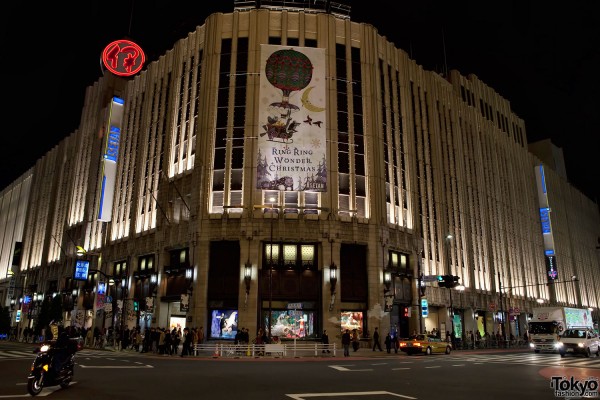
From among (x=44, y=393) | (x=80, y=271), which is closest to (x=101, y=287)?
(x=80, y=271)

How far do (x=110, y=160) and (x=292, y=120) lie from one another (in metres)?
27.1

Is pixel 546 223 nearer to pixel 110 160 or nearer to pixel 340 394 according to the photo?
pixel 110 160

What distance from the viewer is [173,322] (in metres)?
41.9

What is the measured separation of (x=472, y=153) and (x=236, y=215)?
4129 cm

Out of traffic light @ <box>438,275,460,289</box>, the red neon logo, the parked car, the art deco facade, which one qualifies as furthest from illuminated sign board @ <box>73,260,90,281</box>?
the parked car

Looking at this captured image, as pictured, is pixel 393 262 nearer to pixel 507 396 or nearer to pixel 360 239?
pixel 360 239

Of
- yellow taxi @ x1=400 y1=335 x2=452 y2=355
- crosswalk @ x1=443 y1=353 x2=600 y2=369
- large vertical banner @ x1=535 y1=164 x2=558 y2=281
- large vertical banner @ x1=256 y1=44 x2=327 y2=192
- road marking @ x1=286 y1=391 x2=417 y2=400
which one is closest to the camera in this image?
road marking @ x1=286 y1=391 x2=417 y2=400

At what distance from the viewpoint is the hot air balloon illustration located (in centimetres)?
4094

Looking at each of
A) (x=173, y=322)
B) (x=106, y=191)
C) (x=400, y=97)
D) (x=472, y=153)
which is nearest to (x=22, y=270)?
(x=106, y=191)

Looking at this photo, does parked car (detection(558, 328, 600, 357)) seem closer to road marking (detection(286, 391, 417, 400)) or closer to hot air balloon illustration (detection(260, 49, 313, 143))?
road marking (detection(286, 391, 417, 400))

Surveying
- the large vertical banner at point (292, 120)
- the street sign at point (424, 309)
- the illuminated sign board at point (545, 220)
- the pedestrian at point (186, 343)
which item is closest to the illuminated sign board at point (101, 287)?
the pedestrian at point (186, 343)

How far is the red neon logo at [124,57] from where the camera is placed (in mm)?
50812

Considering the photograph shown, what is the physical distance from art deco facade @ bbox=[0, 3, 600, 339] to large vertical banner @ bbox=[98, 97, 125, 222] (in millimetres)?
1219

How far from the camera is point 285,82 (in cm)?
4241
